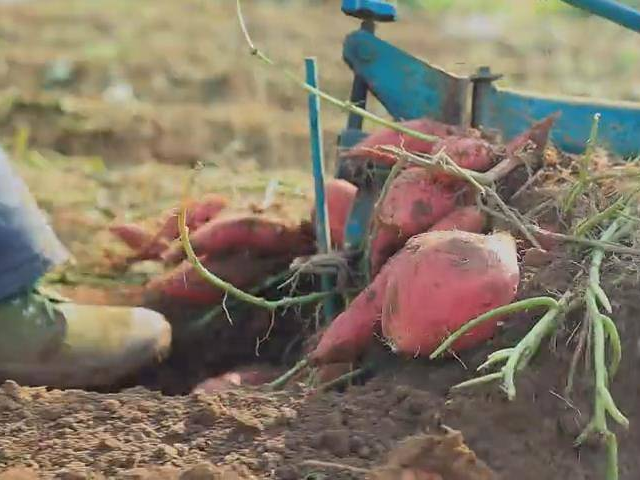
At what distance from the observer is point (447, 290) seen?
1.73 metres

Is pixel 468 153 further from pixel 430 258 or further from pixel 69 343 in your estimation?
pixel 69 343

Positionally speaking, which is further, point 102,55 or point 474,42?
point 474,42

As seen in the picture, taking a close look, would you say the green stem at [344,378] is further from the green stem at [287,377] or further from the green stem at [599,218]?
the green stem at [599,218]

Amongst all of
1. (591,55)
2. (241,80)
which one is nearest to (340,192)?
(241,80)

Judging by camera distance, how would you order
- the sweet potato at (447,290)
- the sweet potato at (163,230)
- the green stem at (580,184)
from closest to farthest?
the sweet potato at (447,290), the green stem at (580,184), the sweet potato at (163,230)

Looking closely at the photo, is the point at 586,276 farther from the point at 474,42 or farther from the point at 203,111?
the point at 474,42

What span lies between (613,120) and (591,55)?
153 inches

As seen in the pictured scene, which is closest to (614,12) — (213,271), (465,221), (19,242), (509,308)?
(465,221)

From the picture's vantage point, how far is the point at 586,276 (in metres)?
1.75

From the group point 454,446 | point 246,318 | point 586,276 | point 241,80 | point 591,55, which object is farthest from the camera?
point 591,55

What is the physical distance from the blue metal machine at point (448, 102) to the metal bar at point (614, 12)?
0.28m

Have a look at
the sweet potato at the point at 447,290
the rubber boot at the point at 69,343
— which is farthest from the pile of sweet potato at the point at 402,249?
the rubber boot at the point at 69,343

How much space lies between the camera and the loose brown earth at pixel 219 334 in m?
1.54

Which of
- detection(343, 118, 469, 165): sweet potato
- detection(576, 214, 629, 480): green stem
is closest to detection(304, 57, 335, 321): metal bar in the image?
detection(343, 118, 469, 165): sweet potato
